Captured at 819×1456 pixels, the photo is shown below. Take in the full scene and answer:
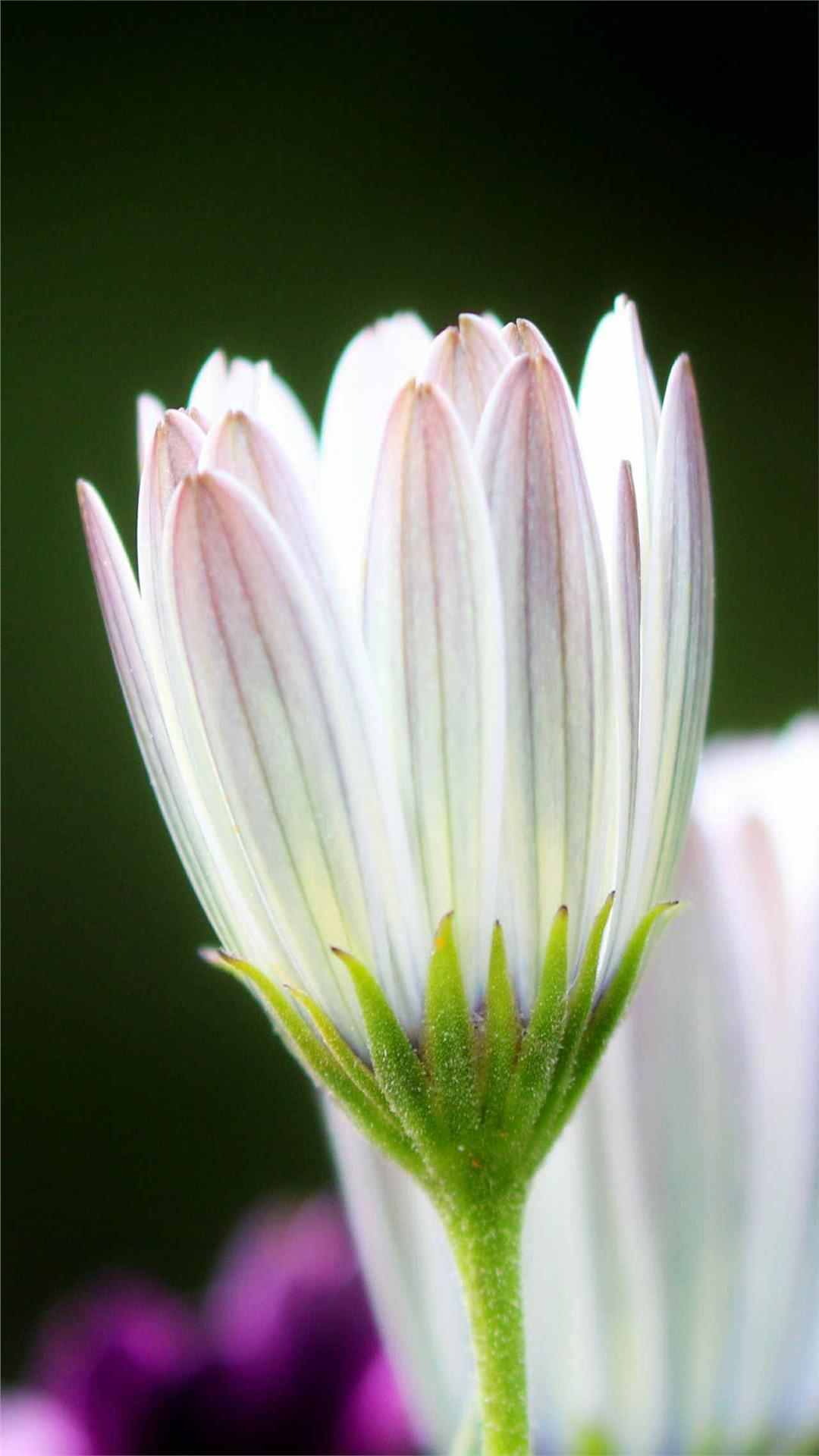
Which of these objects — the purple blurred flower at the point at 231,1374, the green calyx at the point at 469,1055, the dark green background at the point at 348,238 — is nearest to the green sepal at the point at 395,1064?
the green calyx at the point at 469,1055

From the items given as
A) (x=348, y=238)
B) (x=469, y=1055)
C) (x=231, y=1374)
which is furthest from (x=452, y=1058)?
(x=348, y=238)

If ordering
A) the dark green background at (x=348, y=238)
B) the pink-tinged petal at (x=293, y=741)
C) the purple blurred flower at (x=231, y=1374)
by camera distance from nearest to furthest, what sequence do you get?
the pink-tinged petal at (x=293, y=741), the purple blurred flower at (x=231, y=1374), the dark green background at (x=348, y=238)

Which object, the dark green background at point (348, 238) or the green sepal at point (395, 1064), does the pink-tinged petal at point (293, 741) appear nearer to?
the green sepal at point (395, 1064)

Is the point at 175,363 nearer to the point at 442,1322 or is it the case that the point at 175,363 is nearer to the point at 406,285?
the point at 406,285

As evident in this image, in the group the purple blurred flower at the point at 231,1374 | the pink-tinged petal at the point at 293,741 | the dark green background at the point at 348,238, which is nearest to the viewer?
the pink-tinged petal at the point at 293,741

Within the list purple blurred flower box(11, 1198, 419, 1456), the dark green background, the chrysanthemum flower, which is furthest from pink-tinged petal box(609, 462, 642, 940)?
the dark green background

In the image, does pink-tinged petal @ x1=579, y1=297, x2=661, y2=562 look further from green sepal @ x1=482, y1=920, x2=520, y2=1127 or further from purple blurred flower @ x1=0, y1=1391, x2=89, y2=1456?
purple blurred flower @ x1=0, y1=1391, x2=89, y2=1456

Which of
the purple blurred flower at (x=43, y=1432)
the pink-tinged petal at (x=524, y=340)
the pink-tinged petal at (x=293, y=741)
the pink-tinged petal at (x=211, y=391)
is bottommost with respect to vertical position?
the purple blurred flower at (x=43, y=1432)

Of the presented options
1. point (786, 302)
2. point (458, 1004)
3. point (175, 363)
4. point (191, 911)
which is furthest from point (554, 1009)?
point (786, 302)
